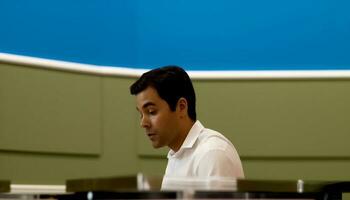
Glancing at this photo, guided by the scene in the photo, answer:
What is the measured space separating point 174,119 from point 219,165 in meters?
0.33

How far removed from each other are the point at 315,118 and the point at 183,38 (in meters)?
0.72

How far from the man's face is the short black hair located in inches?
0.5

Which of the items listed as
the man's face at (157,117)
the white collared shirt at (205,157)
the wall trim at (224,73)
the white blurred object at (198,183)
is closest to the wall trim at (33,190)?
the white blurred object at (198,183)

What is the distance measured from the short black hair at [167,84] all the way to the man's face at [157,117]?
0.01m

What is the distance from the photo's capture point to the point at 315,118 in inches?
129

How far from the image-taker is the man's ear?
84.5 inches

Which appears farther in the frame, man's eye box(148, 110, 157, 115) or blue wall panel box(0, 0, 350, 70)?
blue wall panel box(0, 0, 350, 70)

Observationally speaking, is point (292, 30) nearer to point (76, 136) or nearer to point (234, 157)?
point (76, 136)

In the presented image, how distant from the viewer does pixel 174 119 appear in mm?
2150

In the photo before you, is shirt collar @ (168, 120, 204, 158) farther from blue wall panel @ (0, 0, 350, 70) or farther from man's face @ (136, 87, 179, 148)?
blue wall panel @ (0, 0, 350, 70)

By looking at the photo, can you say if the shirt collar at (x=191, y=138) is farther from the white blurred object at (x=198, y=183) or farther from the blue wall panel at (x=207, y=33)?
the blue wall panel at (x=207, y=33)

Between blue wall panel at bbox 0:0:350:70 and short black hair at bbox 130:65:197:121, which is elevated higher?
blue wall panel at bbox 0:0:350:70

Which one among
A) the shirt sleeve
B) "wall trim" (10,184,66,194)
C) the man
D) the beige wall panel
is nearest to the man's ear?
the man

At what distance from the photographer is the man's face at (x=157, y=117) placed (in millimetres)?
2078
